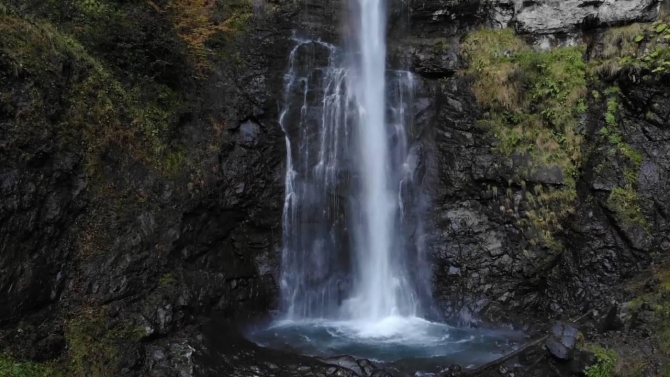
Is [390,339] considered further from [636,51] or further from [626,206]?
[636,51]

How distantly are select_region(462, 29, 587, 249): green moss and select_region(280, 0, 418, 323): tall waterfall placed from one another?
2.30m

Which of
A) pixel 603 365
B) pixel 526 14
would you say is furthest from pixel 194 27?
pixel 603 365

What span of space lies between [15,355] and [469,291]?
9057mm

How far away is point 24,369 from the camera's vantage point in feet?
22.1

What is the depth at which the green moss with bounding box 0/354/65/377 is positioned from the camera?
21.4 feet

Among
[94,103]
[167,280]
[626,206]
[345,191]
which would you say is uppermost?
Result: [94,103]

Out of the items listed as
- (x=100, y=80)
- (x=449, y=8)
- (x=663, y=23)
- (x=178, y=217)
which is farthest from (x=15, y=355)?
(x=663, y=23)

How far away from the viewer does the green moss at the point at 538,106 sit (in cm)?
1124

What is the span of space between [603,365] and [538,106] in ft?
23.1

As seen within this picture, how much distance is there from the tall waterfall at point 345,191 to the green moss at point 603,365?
4423mm

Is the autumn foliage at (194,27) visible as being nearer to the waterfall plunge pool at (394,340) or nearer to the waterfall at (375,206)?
the waterfall at (375,206)

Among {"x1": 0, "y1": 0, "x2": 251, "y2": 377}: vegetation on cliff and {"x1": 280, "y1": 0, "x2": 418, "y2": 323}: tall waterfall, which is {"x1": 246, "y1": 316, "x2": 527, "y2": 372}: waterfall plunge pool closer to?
{"x1": 280, "y1": 0, "x2": 418, "y2": 323}: tall waterfall

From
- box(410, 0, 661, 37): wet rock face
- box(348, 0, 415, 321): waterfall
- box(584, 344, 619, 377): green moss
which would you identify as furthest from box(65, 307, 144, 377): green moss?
box(410, 0, 661, 37): wet rock face

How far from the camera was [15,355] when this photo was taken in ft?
22.4
